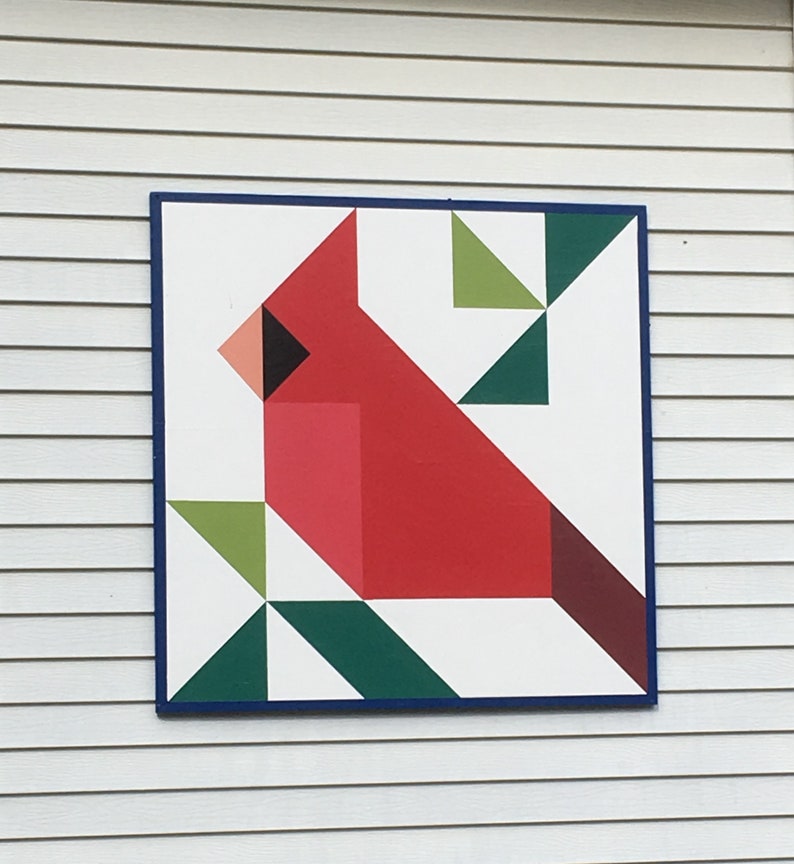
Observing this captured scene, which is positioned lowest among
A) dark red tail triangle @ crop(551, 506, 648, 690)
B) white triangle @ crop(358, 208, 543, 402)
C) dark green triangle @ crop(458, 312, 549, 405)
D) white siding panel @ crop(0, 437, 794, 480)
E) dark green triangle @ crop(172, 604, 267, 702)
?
dark green triangle @ crop(172, 604, 267, 702)

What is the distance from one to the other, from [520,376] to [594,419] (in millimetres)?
207

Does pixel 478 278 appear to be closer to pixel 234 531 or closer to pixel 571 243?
pixel 571 243

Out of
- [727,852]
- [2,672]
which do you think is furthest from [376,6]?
[727,852]

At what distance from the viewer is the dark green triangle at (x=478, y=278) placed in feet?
9.68

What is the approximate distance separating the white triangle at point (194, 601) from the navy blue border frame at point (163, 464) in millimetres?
21

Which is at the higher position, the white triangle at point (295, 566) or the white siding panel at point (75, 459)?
the white siding panel at point (75, 459)

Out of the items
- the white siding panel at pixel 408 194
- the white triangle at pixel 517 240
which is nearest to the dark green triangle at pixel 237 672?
the white siding panel at pixel 408 194

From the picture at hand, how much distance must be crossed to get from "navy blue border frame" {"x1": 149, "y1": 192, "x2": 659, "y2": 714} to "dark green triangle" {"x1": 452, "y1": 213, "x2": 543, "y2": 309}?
0.27ft

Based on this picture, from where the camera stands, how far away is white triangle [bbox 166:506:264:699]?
282 cm

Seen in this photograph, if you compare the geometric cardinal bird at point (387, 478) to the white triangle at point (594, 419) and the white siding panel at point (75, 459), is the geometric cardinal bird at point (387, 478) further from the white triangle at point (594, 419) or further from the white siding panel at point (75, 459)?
the white siding panel at point (75, 459)

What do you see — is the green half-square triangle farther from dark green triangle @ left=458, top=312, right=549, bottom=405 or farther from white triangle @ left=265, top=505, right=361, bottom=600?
dark green triangle @ left=458, top=312, right=549, bottom=405

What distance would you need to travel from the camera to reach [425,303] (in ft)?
9.64

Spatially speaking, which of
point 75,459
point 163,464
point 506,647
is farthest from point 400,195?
point 506,647

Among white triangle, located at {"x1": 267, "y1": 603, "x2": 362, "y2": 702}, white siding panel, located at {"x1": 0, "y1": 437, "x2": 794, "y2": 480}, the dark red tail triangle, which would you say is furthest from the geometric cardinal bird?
white siding panel, located at {"x1": 0, "y1": 437, "x2": 794, "y2": 480}
